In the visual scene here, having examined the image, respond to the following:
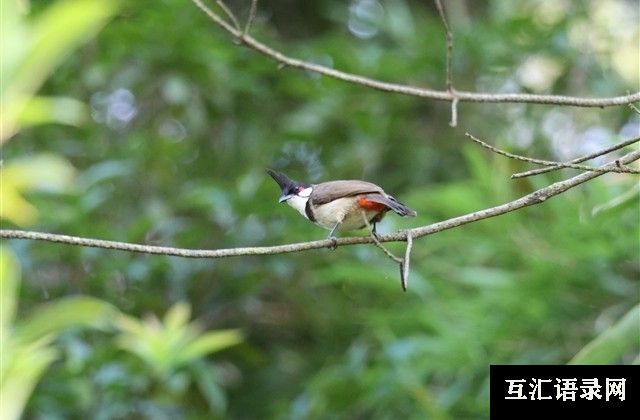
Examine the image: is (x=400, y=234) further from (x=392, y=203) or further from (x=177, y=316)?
(x=177, y=316)

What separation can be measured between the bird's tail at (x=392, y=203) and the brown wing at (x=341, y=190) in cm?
2

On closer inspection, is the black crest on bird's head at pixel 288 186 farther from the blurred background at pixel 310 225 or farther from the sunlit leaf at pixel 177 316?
the sunlit leaf at pixel 177 316

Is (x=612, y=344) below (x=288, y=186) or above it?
below

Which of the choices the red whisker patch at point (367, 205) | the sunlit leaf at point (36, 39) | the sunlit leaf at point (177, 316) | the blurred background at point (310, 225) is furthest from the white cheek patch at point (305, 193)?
the sunlit leaf at point (36, 39)

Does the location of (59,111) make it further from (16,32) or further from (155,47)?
(155,47)

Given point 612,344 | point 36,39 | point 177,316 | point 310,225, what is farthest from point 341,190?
point 310,225

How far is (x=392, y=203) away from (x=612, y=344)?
848mm

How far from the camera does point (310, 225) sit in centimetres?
485

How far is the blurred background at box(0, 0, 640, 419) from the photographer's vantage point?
13.8 ft

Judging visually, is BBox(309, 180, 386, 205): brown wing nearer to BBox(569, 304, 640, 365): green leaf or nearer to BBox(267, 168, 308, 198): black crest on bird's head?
BBox(267, 168, 308, 198): black crest on bird's head

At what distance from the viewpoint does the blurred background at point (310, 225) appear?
4215 millimetres

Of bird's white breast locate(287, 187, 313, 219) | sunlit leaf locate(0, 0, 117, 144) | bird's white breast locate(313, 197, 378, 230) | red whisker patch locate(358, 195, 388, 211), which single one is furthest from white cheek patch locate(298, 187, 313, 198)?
sunlit leaf locate(0, 0, 117, 144)

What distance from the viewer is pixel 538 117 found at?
5793mm

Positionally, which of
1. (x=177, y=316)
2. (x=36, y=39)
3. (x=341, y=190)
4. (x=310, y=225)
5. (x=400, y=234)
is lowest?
(x=36, y=39)
